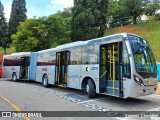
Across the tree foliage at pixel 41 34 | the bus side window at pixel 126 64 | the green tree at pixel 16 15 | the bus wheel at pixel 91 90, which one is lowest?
the bus wheel at pixel 91 90

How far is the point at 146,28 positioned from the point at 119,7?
1350 cm

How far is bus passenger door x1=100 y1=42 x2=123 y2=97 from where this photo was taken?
10547mm

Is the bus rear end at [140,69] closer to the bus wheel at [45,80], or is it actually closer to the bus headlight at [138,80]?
the bus headlight at [138,80]

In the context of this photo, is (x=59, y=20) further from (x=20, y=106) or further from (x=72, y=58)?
(x=20, y=106)

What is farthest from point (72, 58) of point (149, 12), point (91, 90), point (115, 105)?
point (149, 12)

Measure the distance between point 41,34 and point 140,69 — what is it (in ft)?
88.9

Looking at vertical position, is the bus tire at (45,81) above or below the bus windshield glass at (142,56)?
below

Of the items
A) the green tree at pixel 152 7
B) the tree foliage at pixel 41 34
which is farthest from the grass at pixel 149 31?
the tree foliage at pixel 41 34

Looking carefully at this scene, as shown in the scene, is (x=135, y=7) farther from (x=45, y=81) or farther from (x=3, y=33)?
(x=45, y=81)

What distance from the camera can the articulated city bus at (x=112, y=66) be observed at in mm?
10008

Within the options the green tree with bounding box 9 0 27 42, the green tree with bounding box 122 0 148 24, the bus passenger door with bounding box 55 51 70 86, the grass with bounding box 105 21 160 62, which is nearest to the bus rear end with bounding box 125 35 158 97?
the bus passenger door with bounding box 55 51 70 86

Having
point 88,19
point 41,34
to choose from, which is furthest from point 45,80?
point 88,19

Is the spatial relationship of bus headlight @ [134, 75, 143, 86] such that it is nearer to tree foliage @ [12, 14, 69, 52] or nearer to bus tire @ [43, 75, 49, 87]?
bus tire @ [43, 75, 49, 87]

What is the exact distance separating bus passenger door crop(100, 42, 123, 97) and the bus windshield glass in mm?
655
